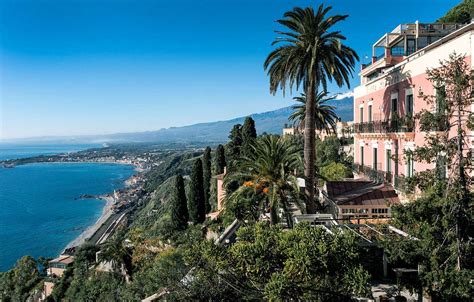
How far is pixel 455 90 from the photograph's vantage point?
5.97m

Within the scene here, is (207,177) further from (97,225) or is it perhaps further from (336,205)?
(97,225)

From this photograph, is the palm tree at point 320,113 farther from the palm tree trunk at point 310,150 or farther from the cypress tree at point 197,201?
the cypress tree at point 197,201

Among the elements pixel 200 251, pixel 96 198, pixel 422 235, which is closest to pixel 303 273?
pixel 200 251

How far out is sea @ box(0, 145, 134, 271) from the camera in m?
74.1

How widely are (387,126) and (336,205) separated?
13.6 feet

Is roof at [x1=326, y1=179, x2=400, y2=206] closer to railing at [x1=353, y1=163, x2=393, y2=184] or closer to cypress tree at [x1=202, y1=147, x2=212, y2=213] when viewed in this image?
railing at [x1=353, y1=163, x2=393, y2=184]

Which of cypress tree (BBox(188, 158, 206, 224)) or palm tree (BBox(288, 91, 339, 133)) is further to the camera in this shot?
cypress tree (BBox(188, 158, 206, 224))

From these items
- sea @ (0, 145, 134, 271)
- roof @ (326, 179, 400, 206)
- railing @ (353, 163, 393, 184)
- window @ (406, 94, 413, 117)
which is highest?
window @ (406, 94, 413, 117)

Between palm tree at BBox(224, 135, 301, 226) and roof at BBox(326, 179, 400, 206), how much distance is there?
7.25 ft

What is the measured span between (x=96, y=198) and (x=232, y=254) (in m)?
132

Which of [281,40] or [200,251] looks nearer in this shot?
[200,251]

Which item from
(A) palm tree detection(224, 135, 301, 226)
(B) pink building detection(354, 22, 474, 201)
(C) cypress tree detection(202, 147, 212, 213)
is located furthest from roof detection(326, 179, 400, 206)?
(C) cypress tree detection(202, 147, 212, 213)

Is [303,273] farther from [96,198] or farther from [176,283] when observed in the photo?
[96,198]

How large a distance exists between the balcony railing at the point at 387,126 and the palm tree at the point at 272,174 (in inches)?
160
